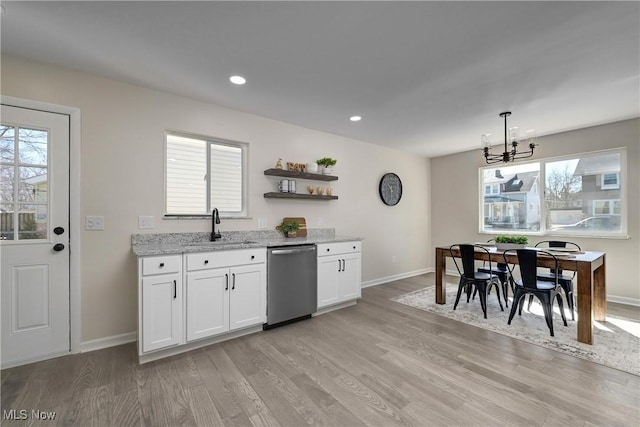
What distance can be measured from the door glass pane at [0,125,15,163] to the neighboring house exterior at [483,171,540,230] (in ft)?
21.4

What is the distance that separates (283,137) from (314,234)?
1.47 meters

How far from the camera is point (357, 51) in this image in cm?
220

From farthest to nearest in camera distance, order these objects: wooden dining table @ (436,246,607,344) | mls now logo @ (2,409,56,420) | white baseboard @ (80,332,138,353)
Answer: wooden dining table @ (436,246,607,344)
white baseboard @ (80,332,138,353)
mls now logo @ (2,409,56,420)

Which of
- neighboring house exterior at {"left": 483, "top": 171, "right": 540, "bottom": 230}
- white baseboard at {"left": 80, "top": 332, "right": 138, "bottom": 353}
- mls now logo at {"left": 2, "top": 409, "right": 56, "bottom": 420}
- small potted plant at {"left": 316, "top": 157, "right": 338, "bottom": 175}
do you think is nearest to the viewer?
mls now logo at {"left": 2, "top": 409, "right": 56, "bottom": 420}

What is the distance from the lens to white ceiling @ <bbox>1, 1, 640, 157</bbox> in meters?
1.78

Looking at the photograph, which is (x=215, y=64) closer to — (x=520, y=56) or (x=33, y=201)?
(x=33, y=201)

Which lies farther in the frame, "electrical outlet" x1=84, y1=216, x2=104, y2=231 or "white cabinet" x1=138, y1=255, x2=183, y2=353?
"electrical outlet" x1=84, y1=216, x2=104, y2=231

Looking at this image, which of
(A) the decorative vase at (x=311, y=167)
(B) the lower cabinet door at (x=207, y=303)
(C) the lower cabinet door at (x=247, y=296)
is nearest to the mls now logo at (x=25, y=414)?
(B) the lower cabinet door at (x=207, y=303)

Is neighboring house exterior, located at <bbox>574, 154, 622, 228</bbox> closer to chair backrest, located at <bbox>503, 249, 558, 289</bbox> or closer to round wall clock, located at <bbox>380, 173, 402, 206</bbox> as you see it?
chair backrest, located at <bbox>503, 249, 558, 289</bbox>

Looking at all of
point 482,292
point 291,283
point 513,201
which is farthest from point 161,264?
point 513,201

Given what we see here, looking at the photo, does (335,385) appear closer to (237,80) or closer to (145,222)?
(145,222)

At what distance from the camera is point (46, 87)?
239 cm

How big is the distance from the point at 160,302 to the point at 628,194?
5.91 meters

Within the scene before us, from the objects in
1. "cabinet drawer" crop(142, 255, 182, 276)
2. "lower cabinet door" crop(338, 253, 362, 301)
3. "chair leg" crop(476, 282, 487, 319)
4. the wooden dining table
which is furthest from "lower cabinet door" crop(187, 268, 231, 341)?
"chair leg" crop(476, 282, 487, 319)
